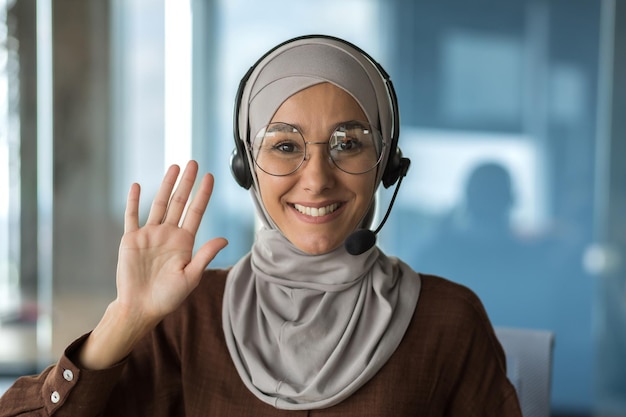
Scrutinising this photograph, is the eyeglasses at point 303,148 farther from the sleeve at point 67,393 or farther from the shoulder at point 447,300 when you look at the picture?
the sleeve at point 67,393

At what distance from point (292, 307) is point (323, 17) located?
2.78 metres

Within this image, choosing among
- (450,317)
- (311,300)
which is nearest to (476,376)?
(450,317)

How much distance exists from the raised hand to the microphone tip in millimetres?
245

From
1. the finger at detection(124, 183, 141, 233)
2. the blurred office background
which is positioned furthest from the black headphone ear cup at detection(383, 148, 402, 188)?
the blurred office background

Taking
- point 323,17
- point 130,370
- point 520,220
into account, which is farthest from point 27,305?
point 130,370

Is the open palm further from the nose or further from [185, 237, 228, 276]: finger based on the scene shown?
the nose

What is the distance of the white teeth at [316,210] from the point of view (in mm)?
1314

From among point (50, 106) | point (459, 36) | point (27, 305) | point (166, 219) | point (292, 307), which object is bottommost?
point (27, 305)

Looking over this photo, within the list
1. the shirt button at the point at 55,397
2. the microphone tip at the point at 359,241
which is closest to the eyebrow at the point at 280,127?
the microphone tip at the point at 359,241

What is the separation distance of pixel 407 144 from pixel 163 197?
2.54m

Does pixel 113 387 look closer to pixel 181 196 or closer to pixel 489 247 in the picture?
pixel 181 196

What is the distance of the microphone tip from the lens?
1.33 m

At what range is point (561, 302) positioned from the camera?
3.53 meters

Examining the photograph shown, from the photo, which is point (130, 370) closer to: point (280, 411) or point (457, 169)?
point (280, 411)
